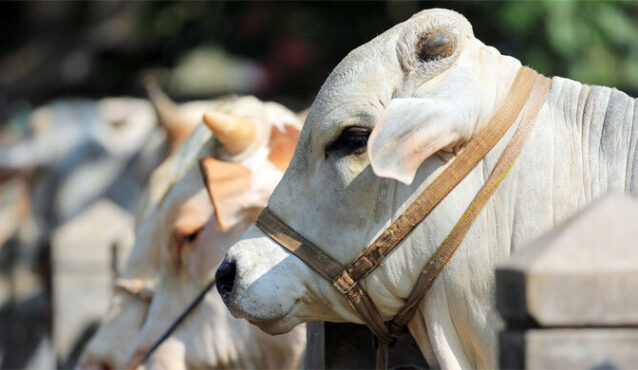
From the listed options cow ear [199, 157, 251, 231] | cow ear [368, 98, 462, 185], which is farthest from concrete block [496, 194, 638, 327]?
cow ear [199, 157, 251, 231]

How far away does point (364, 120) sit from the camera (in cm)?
264

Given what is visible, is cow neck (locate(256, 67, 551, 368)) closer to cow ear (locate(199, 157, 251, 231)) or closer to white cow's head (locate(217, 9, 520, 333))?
white cow's head (locate(217, 9, 520, 333))

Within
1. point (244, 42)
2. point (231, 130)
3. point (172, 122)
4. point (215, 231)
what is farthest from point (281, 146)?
point (244, 42)

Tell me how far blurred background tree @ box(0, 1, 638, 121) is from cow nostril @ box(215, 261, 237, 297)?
5.22 m

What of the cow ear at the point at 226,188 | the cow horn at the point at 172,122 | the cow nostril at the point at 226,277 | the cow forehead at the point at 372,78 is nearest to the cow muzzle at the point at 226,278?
the cow nostril at the point at 226,277

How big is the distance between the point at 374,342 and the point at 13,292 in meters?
4.99

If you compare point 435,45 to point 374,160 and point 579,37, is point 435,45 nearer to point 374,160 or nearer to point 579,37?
point 374,160

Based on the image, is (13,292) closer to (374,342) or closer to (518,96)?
(374,342)

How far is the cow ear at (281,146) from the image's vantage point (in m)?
3.92

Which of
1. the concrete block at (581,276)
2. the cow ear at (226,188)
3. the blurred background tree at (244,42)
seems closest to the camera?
the concrete block at (581,276)

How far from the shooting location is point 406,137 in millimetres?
2516

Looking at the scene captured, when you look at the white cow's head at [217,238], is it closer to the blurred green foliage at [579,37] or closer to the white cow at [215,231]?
the white cow at [215,231]

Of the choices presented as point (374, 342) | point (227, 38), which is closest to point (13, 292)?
point (227, 38)

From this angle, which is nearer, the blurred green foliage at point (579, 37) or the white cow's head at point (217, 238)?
the white cow's head at point (217, 238)
